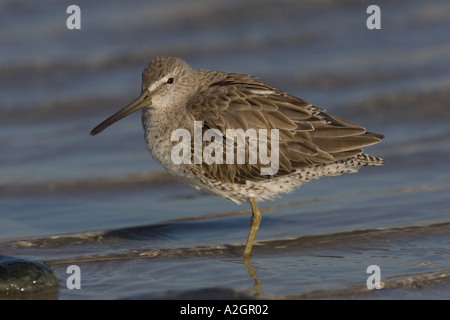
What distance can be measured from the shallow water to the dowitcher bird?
1.72ft

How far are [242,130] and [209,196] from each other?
192 cm

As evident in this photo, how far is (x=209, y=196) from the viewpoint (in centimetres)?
828

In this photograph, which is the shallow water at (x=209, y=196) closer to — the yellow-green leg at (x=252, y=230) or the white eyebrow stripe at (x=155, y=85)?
the yellow-green leg at (x=252, y=230)

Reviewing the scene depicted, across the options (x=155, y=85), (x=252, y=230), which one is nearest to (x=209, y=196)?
(x=252, y=230)

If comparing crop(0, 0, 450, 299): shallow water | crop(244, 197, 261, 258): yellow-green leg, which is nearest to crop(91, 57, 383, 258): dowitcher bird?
crop(244, 197, 261, 258): yellow-green leg

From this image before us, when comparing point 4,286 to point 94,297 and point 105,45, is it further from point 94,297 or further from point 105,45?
→ point 105,45

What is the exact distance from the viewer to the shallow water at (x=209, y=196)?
6.14 m

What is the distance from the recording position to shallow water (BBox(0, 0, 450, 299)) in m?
6.14

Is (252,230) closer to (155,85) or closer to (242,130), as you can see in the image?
(242,130)

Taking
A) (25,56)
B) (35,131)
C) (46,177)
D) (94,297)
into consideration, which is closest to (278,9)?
(25,56)

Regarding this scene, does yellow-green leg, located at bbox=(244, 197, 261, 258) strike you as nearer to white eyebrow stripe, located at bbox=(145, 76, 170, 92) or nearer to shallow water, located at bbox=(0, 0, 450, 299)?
shallow water, located at bbox=(0, 0, 450, 299)

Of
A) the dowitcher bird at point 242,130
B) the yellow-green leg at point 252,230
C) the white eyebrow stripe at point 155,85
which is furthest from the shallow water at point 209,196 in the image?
the white eyebrow stripe at point 155,85

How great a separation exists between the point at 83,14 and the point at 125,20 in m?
0.64

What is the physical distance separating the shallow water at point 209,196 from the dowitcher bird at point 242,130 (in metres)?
0.53
